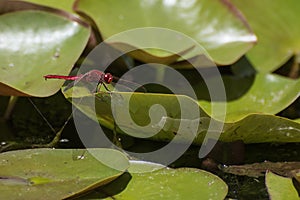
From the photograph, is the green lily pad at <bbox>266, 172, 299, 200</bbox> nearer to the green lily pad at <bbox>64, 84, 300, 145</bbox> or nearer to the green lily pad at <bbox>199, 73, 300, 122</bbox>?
the green lily pad at <bbox>64, 84, 300, 145</bbox>

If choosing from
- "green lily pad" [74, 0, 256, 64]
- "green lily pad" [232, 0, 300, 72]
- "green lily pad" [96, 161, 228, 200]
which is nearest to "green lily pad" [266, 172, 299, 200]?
"green lily pad" [96, 161, 228, 200]

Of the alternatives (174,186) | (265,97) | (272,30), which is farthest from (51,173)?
(272,30)

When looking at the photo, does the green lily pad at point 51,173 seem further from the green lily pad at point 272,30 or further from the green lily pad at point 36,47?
the green lily pad at point 272,30

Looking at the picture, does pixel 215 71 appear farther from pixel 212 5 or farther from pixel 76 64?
pixel 76 64

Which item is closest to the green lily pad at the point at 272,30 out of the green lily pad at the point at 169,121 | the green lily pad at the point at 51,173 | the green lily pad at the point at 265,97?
the green lily pad at the point at 265,97

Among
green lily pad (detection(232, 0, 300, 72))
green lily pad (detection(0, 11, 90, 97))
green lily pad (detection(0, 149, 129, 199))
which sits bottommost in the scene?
green lily pad (detection(0, 149, 129, 199))

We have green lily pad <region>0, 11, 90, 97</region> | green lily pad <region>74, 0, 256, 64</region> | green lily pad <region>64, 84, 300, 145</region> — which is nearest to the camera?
green lily pad <region>64, 84, 300, 145</region>

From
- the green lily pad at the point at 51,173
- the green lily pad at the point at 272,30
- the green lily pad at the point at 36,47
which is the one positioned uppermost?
the green lily pad at the point at 272,30
